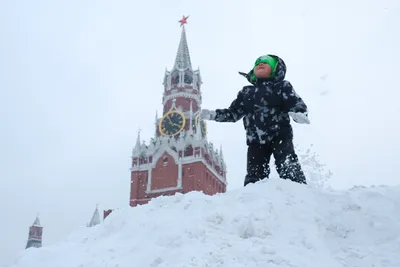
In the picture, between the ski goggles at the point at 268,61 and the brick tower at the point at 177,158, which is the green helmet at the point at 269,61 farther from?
the brick tower at the point at 177,158

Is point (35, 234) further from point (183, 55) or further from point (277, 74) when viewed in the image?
point (277, 74)

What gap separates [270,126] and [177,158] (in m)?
34.1

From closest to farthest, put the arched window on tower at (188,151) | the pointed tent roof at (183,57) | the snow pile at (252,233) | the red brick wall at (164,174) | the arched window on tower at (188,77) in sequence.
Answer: the snow pile at (252,233) < the red brick wall at (164,174) < the arched window on tower at (188,151) < the arched window on tower at (188,77) < the pointed tent roof at (183,57)

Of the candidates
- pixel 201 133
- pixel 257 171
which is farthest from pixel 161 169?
pixel 257 171

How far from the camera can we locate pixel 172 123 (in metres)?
42.8

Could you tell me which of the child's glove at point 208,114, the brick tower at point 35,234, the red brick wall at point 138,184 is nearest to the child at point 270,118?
the child's glove at point 208,114

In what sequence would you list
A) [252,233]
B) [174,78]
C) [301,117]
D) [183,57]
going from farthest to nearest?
[183,57]
[174,78]
[301,117]
[252,233]

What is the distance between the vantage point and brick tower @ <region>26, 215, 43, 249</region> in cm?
5963

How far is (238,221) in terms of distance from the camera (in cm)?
464

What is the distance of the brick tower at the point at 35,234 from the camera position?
59.6m

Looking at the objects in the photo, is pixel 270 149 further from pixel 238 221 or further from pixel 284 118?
pixel 238 221

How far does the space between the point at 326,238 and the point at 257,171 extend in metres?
2.28

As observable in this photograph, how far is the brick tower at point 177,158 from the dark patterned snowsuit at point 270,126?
31.6 m

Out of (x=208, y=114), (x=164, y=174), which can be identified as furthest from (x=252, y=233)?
(x=164, y=174)
